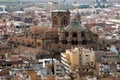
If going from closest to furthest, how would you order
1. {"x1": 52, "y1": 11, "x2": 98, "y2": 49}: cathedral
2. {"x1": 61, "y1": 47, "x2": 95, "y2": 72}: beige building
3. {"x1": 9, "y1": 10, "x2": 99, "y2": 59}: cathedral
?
{"x1": 61, "y1": 47, "x2": 95, "y2": 72}: beige building → {"x1": 9, "y1": 10, "x2": 99, "y2": 59}: cathedral → {"x1": 52, "y1": 11, "x2": 98, "y2": 49}: cathedral

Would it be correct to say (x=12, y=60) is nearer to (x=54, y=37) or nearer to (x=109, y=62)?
(x=109, y=62)

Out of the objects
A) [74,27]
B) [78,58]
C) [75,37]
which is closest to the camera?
[78,58]

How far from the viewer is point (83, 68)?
52656mm

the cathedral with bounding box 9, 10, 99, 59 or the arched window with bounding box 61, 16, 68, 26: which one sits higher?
the arched window with bounding box 61, 16, 68, 26

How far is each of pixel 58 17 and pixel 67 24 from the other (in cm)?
179

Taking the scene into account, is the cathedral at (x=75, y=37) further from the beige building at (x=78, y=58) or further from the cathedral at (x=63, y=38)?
the beige building at (x=78, y=58)

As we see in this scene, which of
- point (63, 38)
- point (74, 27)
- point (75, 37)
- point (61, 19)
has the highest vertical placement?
point (61, 19)

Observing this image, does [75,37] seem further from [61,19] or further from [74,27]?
[61,19]

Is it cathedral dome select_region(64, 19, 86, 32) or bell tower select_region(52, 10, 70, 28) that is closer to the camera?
cathedral dome select_region(64, 19, 86, 32)

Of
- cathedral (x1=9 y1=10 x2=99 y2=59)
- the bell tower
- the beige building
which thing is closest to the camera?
the beige building

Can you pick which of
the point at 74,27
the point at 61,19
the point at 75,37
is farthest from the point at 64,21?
the point at 75,37

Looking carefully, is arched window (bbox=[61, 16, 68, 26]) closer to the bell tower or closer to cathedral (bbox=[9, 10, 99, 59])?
the bell tower

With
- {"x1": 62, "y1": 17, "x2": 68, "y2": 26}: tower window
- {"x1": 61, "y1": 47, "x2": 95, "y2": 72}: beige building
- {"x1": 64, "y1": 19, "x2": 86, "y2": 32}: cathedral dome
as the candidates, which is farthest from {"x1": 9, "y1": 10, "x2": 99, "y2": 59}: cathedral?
{"x1": 61, "y1": 47, "x2": 95, "y2": 72}: beige building

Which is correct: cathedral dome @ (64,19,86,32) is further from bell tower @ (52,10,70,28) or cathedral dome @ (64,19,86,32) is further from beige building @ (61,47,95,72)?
beige building @ (61,47,95,72)
